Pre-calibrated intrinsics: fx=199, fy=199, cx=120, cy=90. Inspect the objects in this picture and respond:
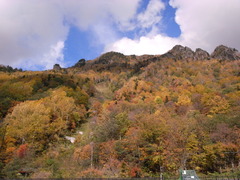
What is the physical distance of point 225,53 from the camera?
158 metres

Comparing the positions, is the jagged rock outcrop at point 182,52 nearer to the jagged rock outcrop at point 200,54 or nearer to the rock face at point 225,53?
the jagged rock outcrop at point 200,54

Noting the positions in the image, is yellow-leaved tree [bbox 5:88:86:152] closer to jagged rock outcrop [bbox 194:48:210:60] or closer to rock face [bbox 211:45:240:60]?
jagged rock outcrop [bbox 194:48:210:60]

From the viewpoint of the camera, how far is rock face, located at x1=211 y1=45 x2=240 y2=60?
155 metres

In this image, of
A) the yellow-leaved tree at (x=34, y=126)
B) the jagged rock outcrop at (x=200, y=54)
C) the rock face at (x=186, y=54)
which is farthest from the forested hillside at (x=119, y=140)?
the rock face at (x=186, y=54)

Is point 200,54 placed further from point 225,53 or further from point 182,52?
point 225,53

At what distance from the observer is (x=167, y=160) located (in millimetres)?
29000

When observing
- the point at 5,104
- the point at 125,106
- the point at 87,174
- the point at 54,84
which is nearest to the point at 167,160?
the point at 87,174

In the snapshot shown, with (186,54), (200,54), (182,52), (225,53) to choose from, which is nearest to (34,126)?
(200,54)

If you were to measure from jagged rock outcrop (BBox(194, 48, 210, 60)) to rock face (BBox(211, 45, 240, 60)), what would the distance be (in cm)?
525

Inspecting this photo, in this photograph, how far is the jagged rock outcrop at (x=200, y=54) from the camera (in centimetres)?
16062

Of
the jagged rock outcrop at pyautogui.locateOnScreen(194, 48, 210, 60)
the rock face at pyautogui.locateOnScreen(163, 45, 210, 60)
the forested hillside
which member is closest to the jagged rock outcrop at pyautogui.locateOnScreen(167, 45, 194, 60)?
the rock face at pyautogui.locateOnScreen(163, 45, 210, 60)

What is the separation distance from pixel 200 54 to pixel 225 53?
728 inches

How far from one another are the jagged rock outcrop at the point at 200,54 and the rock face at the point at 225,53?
5.25 meters

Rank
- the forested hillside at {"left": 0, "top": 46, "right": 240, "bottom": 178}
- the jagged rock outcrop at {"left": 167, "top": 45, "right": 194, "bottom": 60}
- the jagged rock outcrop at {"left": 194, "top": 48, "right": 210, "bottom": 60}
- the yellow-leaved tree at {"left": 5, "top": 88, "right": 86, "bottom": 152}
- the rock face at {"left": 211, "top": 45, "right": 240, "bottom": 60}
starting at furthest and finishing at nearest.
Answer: the jagged rock outcrop at {"left": 167, "top": 45, "right": 194, "bottom": 60} < the jagged rock outcrop at {"left": 194, "top": 48, "right": 210, "bottom": 60} < the rock face at {"left": 211, "top": 45, "right": 240, "bottom": 60} < the yellow-leaved tree at {"left": 5, "top": 88, "right": 86, "bottom": 152} < the forested hillside at {"left": 0, "top": 46, "right": 240, "bottom": 178}
